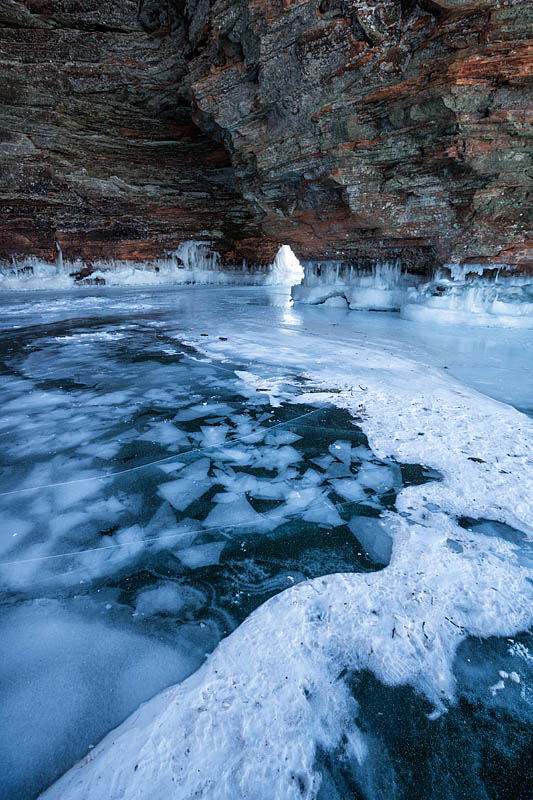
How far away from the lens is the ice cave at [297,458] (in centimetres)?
83

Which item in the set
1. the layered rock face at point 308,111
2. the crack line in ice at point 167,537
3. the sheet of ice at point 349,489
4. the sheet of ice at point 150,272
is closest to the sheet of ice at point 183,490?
the crack line in ice at point 167,537

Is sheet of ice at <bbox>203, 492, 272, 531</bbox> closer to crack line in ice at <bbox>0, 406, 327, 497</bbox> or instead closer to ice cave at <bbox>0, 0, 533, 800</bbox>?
ice cave at <bbox>0, 0, 533, 800</bbox>

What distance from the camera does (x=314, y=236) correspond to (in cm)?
847

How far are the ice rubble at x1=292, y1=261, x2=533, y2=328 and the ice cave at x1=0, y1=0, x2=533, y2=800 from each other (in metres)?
0.06

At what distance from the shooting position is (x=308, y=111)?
19.5 ft

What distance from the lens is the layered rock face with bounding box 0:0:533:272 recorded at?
4.86 metres

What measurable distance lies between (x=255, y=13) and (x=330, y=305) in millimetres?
5428

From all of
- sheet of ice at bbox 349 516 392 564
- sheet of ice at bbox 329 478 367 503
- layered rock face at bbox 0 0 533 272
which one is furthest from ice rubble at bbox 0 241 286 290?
sheet of ice at bbox 349 516 392 564

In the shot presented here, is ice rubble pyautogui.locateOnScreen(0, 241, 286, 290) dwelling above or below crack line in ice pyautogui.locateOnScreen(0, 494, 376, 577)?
above

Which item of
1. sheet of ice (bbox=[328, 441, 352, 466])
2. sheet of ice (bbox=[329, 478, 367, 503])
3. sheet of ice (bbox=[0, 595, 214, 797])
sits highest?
sheet of ice (bbox=[328, 441, 352, 466])

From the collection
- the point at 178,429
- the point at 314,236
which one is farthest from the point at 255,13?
the point at 178,429

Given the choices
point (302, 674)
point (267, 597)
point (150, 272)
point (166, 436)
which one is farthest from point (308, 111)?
point (150, 272)

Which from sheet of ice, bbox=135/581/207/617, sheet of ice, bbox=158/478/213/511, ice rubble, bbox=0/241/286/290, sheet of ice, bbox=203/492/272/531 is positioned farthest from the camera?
ice rubble, bbox=0/241/286/290

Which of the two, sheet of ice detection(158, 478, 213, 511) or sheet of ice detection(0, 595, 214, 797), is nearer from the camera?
sheet of ice detection(0, 595, 214, 797)
